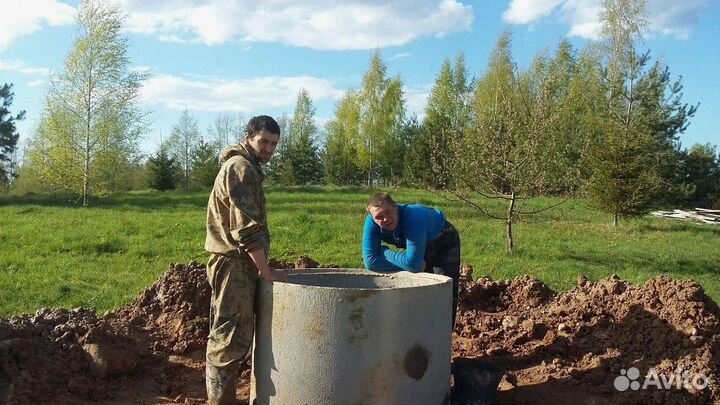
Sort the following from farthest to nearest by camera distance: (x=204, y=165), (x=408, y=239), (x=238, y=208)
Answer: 1. (x=204, y=165)
2. (x=408, y=239)
3. (x=238, y=208)

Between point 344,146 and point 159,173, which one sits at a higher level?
point 344,146

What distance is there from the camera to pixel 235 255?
4.16m

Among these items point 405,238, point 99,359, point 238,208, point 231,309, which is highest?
point 238,208

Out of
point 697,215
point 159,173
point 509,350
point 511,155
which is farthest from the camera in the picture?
point 159,173

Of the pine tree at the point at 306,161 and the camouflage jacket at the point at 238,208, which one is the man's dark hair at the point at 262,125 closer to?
the camouflage jacket at the point at 238,208

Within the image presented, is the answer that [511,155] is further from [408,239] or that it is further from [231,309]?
[231,309]

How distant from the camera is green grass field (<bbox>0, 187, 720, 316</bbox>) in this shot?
30.6ft

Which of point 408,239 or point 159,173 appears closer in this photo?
point 408,239

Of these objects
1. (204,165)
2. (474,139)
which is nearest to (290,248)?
(474,139)

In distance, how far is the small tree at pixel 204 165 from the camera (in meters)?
34.4

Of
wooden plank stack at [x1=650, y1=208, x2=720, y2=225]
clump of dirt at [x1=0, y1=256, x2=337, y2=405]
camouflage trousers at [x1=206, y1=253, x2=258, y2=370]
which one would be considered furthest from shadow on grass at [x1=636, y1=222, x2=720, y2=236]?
camouflage trousers at [x1=206, y1=253, x2=258, y2=370]

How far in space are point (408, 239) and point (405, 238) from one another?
16 cm

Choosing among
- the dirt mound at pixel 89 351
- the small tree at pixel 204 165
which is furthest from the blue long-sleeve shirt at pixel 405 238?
the small tree at pixel 204 165

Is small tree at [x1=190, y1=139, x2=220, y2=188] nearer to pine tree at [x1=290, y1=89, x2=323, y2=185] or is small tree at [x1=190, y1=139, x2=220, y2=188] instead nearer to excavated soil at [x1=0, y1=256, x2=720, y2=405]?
pine tree at [x1=290, y1=89, x2=323, y2=185]
